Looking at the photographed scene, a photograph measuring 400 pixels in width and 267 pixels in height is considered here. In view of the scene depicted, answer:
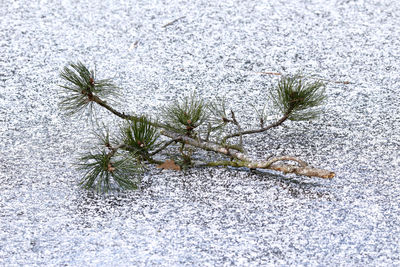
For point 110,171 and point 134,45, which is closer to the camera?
point 110,171

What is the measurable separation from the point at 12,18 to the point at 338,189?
5.82 ft

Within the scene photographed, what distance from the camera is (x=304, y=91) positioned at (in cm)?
145

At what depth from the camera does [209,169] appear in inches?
55.9

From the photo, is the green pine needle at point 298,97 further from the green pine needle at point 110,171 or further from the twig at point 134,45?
the twig at point 134,45

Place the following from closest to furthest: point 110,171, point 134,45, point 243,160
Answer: point 110,171 → point 243,160 → point 134,45

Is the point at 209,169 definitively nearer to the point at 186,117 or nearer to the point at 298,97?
the point at 186,117

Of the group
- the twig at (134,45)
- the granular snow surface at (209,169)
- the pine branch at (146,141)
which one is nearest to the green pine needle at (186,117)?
the pine branch at (146,141)

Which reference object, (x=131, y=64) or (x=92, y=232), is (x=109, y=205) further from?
(x=131, y=64)

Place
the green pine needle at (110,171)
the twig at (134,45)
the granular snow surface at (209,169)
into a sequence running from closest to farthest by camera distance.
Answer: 1. the granular snow surface at (209,169)
2. the green pine needle at (110,171)
3. the twig at (134,45)

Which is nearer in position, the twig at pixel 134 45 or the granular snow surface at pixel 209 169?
the granular snow surface at pixel 209 169

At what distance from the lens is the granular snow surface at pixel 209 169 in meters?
1.15

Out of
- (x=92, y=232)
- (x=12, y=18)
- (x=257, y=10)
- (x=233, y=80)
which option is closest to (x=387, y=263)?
(x=92, y=232)

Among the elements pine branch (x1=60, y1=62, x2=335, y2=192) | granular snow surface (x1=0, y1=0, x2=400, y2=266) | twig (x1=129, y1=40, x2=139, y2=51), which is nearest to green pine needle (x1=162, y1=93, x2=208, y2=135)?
pine branch (x1=60, y1=62, x2=335, y2=192)

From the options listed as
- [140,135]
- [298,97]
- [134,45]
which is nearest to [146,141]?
[140,135]
